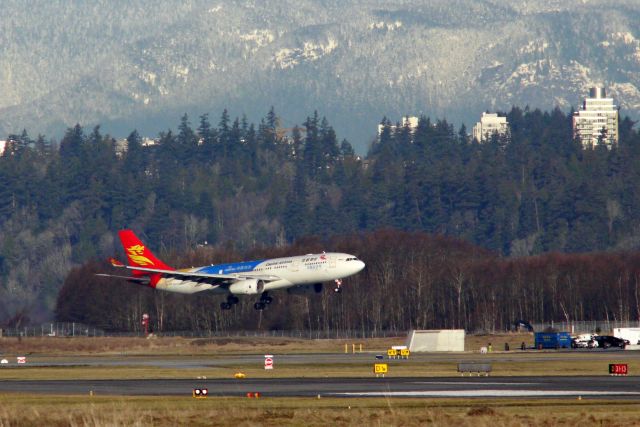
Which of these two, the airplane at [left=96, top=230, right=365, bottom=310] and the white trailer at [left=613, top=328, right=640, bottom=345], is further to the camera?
the white trailer at [left=613, top=328, right=640, bottom=345]

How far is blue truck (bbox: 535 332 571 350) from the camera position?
13962 centimetres

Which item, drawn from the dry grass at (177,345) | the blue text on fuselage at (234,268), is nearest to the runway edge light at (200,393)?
the blue text on fuselage at (234,268)

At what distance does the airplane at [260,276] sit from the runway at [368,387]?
1597 inches

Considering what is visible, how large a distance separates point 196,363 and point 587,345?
38.1 metres

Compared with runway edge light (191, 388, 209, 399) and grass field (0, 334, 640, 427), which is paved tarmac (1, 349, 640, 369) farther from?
runway edge light (191, 388, 209, 399)

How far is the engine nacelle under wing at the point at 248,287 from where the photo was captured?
465ft

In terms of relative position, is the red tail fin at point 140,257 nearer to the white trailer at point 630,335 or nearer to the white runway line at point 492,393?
the white trailer at point 630,335

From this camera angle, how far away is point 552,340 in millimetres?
140875

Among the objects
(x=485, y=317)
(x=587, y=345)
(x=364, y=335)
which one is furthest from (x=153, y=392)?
(x=485, y=317)

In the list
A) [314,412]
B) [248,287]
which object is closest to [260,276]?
[248,287]

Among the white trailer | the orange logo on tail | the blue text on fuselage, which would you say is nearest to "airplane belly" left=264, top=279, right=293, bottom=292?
the blue text on fuselage

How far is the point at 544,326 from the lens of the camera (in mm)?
183875

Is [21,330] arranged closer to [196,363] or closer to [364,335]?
[364,335]

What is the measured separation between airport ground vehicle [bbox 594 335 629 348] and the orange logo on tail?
47025 millimetres
